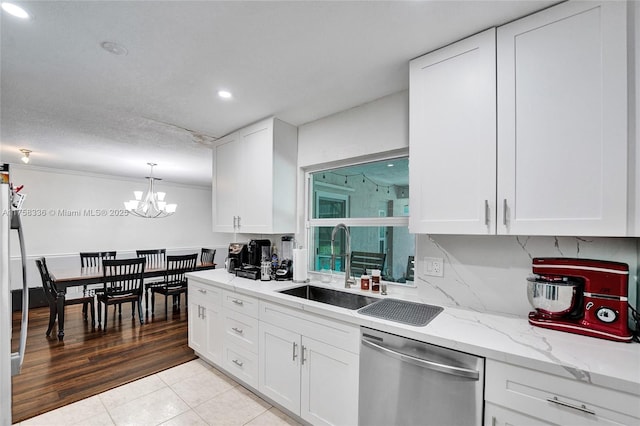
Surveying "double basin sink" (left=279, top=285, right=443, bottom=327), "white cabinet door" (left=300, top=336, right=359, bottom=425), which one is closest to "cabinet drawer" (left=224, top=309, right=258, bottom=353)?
"double basin sink" (left=279, top=285, right=443, bottom=327)

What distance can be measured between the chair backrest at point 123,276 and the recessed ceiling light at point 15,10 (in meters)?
3.10

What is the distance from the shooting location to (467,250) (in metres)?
1.81

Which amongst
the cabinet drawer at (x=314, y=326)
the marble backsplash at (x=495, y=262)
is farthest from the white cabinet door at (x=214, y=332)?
the marble backsplash at (x=495, y=262)

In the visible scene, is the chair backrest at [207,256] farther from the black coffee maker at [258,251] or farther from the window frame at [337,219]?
the window frame at [337,219]

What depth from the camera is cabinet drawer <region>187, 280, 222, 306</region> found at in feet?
8.66

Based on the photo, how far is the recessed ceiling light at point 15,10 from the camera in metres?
1.32

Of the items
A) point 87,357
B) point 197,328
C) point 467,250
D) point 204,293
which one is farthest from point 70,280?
point 467,250

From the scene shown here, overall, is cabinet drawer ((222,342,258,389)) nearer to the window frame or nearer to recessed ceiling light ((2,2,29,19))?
the window frame

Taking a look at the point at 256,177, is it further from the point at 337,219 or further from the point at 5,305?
the point at 5,305

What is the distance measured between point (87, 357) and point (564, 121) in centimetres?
443

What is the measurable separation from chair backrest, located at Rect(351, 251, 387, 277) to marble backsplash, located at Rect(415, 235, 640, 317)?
424 millimetres

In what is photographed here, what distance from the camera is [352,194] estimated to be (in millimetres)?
2662

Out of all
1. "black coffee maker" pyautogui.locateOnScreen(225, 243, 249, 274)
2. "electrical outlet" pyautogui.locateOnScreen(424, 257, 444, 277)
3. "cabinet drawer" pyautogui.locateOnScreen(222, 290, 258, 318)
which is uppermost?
"electrical outlet" pyautogui.locateOnScreen(424, 257, 444, 277)

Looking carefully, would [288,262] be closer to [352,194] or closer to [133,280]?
[352,194]
